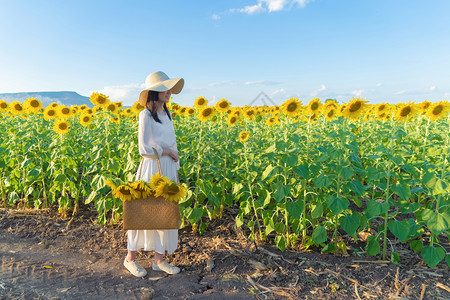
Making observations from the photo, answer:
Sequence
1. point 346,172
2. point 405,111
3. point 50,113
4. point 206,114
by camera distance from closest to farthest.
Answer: point 346,172, point 405,111, point 206,114, point 50,113

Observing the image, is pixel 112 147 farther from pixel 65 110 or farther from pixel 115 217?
pixel 65 110

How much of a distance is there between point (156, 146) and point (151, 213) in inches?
25.9

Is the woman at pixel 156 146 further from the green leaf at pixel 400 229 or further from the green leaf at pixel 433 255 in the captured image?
the green leaf at pixel 433 255


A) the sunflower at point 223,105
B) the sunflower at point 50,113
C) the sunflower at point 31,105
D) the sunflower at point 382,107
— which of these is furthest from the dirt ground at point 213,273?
the sunflower at point 31,105

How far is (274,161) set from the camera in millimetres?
3514

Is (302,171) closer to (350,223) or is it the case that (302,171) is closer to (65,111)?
(350,223)

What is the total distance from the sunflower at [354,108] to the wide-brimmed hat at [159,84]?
82.2 inches

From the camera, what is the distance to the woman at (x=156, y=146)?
10.6 feet

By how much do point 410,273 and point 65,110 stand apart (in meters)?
5.53

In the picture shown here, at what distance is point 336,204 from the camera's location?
3217 mm

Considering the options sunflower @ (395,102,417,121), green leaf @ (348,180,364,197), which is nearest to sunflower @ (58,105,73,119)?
green leaf @ (348,180,364,197)

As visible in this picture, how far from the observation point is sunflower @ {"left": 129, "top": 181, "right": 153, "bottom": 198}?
299cm

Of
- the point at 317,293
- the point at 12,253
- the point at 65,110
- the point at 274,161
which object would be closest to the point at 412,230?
the point at 317,293

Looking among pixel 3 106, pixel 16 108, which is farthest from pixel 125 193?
pixel 3 106
